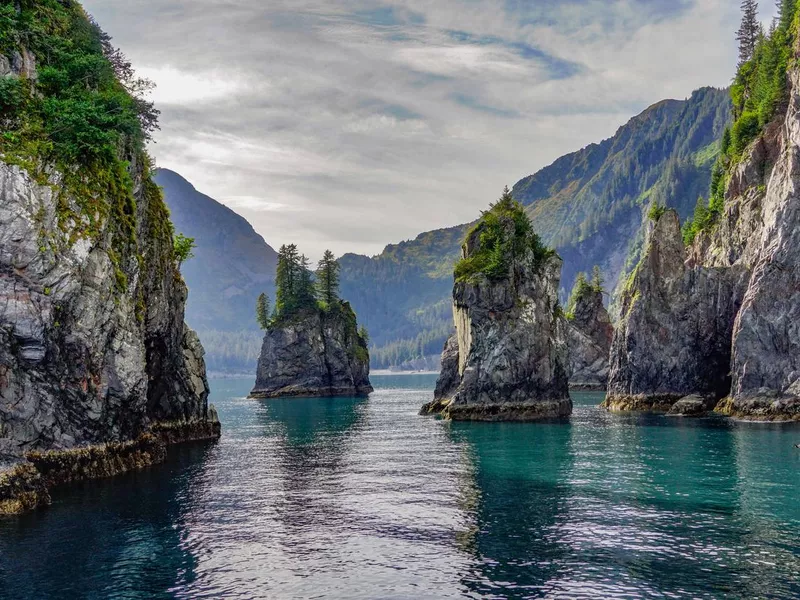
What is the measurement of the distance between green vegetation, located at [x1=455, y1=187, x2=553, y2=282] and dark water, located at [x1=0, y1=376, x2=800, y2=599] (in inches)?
1447

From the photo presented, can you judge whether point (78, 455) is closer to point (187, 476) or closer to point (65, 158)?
point (187, 476)

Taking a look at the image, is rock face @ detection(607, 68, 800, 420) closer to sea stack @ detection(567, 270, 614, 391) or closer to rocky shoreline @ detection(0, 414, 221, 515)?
sea stack @ detection(567, 270, 614, 391)

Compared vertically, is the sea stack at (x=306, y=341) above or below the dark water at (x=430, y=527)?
above

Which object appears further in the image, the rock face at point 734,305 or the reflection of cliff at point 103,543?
the rock face at point 734,305

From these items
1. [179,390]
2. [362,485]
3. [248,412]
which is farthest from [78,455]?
[248,412]

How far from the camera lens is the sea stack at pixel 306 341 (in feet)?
550

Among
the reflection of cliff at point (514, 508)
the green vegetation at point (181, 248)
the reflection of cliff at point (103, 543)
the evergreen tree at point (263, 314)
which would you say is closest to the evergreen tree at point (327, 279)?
the evergreen tree at point (263, 314)

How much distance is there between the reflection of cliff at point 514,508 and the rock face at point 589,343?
111767mm

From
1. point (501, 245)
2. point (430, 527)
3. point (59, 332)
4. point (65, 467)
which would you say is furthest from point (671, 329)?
point (59, 332)

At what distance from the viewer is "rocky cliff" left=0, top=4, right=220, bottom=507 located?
3869 cm

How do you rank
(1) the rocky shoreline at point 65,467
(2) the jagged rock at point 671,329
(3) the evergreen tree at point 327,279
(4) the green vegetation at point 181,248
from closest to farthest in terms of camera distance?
(1) the rocky shoreline at point 65,467, (4) the green vegetation at point 181,248, (2) the jagged rock at point 671,329, (3) the evergreen tree at point 327,279

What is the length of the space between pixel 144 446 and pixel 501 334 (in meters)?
52.1

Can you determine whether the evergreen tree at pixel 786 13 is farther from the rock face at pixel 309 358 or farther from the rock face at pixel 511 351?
the rock face at pixel 309 358

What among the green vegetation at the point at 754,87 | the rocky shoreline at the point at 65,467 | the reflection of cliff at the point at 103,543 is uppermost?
the green vegetation at the point at 754,87
